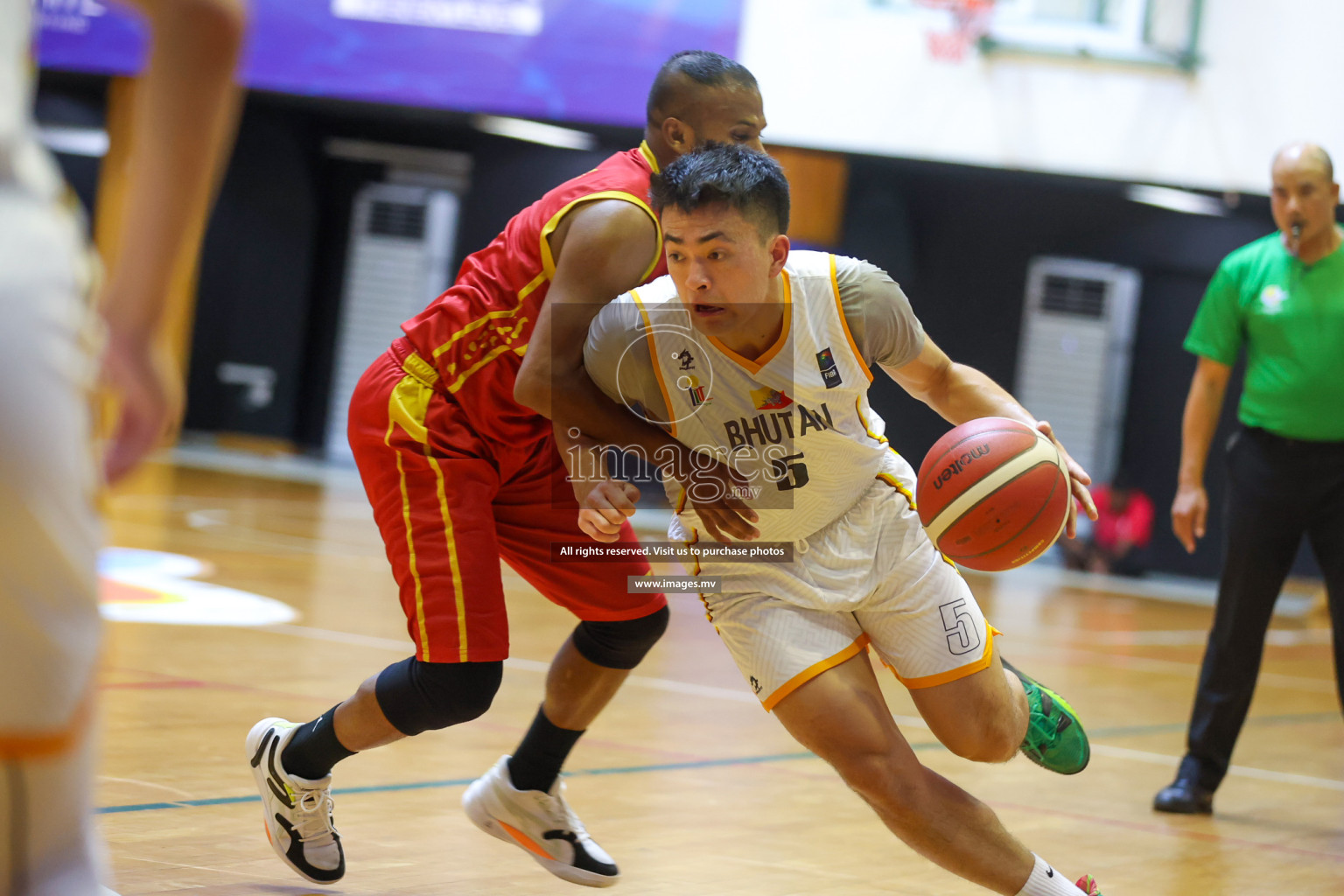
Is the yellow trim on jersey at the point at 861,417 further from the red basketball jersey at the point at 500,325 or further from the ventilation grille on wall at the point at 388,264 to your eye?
the ventilation grille on wall at the point at 388,264

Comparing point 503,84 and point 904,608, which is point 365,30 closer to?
point 503,84

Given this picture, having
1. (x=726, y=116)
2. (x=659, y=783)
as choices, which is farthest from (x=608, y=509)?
(x=659, y=783)

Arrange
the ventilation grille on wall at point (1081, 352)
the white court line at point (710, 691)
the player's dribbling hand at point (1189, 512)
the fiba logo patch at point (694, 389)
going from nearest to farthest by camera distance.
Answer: the fiba logo patch at point (694, 389), the player's dribbling hand at point (1189, 512), the white court line at point (710, 691), the ventilation grille on wall at point (1081, 352)

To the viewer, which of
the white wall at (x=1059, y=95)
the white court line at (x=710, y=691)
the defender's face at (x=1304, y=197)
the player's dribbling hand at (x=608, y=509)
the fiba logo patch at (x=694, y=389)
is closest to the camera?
the player's dribbling hand at (x=608, y=509)

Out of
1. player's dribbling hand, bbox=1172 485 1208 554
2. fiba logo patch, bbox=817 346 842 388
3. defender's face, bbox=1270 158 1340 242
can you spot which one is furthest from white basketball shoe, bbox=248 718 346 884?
defender's face, bbox=1270 158 1340 242

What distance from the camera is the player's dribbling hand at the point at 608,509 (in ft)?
8.08

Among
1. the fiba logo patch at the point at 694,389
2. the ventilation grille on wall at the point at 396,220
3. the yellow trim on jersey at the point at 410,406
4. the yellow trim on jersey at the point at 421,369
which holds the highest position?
the fiba logo patch at the point at 694,389

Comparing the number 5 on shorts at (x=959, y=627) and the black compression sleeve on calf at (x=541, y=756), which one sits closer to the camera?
the number 5 on shorts at (x=959, y=627)

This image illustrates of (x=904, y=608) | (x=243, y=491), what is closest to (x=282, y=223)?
(x=243, y=491)

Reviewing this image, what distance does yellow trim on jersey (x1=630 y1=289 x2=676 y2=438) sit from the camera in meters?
2.60

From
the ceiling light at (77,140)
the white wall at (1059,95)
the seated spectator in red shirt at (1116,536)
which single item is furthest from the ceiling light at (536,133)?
the seated spectator in red shirt at (1116,536)

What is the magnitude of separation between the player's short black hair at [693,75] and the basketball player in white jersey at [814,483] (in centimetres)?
27

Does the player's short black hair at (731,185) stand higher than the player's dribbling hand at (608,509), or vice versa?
the player's short black hair at (731,185)

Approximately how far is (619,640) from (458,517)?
0.51 m
